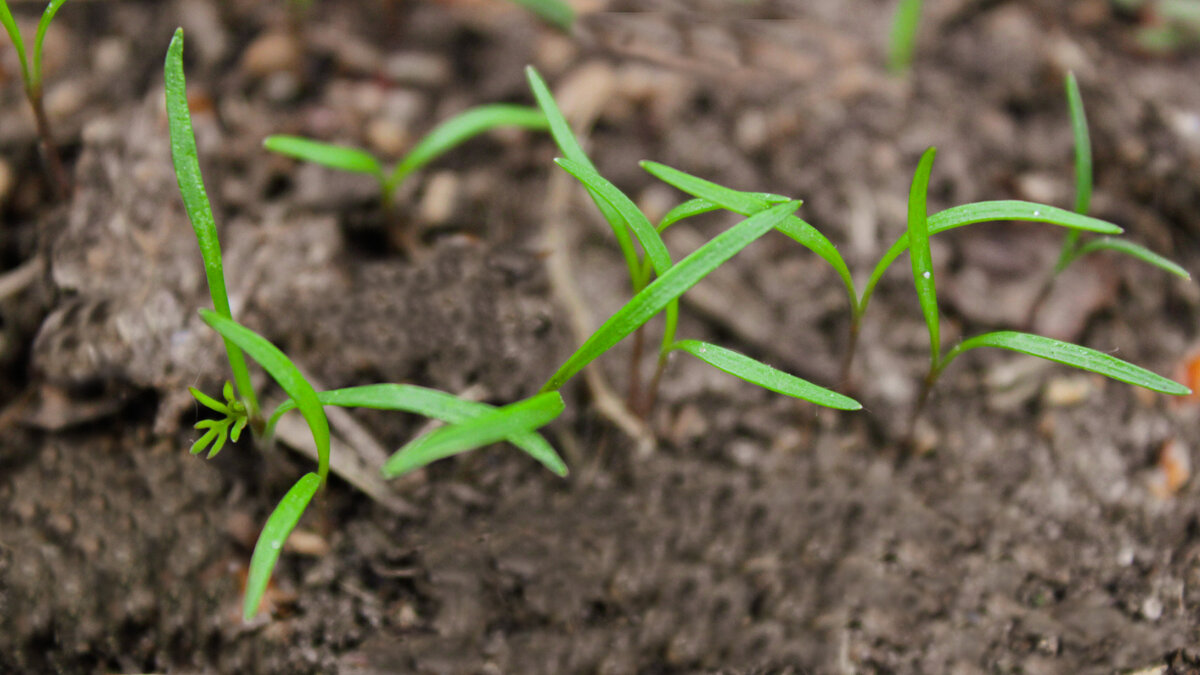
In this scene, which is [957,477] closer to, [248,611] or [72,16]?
[248,611]

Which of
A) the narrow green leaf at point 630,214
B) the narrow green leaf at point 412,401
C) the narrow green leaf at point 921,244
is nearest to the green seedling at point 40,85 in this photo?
the narrow green leaf at point 412,401

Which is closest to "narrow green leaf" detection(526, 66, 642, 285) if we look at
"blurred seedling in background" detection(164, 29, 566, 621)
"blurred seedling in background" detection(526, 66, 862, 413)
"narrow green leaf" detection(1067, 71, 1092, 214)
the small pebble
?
"blurred seedling in background" detection(526, 66, 862, 413)

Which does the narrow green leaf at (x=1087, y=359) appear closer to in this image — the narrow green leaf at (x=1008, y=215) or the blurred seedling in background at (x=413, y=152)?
the narrow green leaf at (x=1008, y=215)

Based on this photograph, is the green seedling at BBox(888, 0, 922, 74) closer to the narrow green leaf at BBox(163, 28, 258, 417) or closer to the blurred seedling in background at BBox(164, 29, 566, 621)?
the blurred seedling in background at BBox(164, 29, 566, 621)

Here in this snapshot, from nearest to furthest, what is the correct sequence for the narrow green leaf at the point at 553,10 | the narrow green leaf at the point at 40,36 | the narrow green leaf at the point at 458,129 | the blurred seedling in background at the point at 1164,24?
the narrow green leaf at the point at 40,36 < the narrow green leaf at the point at 458,129 < the narrow green leaf at the point at 553,10 < the blurred seedling in background at the point at 1164,24

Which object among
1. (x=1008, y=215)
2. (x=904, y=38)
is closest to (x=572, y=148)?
(x=1008, y=215)

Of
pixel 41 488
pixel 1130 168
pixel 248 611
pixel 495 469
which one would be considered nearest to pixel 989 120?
pixel 1130 168
